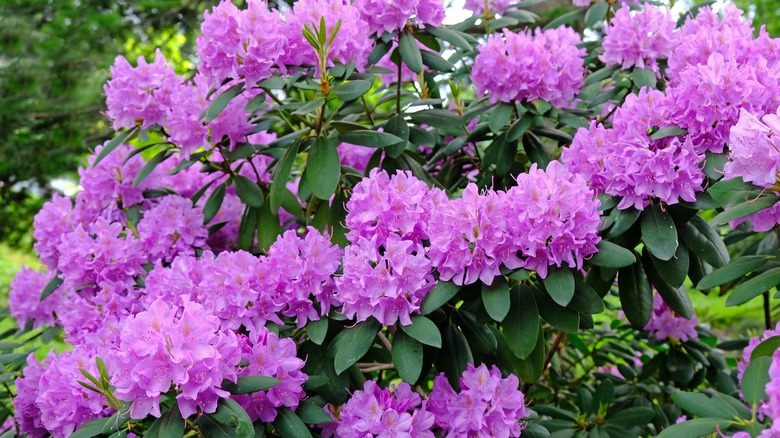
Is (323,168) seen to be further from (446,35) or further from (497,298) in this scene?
(497,298)

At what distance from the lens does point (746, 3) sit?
6656mm

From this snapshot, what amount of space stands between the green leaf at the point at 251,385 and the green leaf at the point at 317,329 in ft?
0.56

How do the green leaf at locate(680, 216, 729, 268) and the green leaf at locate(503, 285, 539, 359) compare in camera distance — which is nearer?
the green leaf at locate(503, 285, 539, 359)

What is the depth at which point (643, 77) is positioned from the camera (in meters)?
1.85

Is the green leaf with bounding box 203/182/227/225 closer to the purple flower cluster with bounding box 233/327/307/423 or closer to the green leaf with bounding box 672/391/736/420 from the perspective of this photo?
the purple flower cluster with bounding box 233/327/307/423

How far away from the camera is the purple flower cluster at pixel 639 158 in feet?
4.58

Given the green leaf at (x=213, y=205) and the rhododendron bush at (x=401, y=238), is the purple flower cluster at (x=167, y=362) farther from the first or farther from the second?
the green leaf at (x=213, y=205)

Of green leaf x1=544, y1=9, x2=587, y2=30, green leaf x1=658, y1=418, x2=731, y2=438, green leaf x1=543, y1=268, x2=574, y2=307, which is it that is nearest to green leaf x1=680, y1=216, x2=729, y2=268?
green leaf x1=543, y1=268, x2=574, y2=307

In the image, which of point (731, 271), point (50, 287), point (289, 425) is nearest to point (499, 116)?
point (731, 271)

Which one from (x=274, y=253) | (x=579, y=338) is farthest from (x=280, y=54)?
(x=579, y=338)

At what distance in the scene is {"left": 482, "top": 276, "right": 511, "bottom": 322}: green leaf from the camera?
1271 millimetres

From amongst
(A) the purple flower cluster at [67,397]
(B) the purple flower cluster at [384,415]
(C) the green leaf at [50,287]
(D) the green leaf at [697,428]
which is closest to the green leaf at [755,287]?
(D) the green leaf at [697,428]

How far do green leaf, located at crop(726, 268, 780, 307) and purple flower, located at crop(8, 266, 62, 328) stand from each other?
6.48 ft

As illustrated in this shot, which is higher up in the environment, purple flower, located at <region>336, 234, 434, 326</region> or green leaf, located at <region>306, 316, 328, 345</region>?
purple flower, located at <region>336, 234, 434, 326</region>
